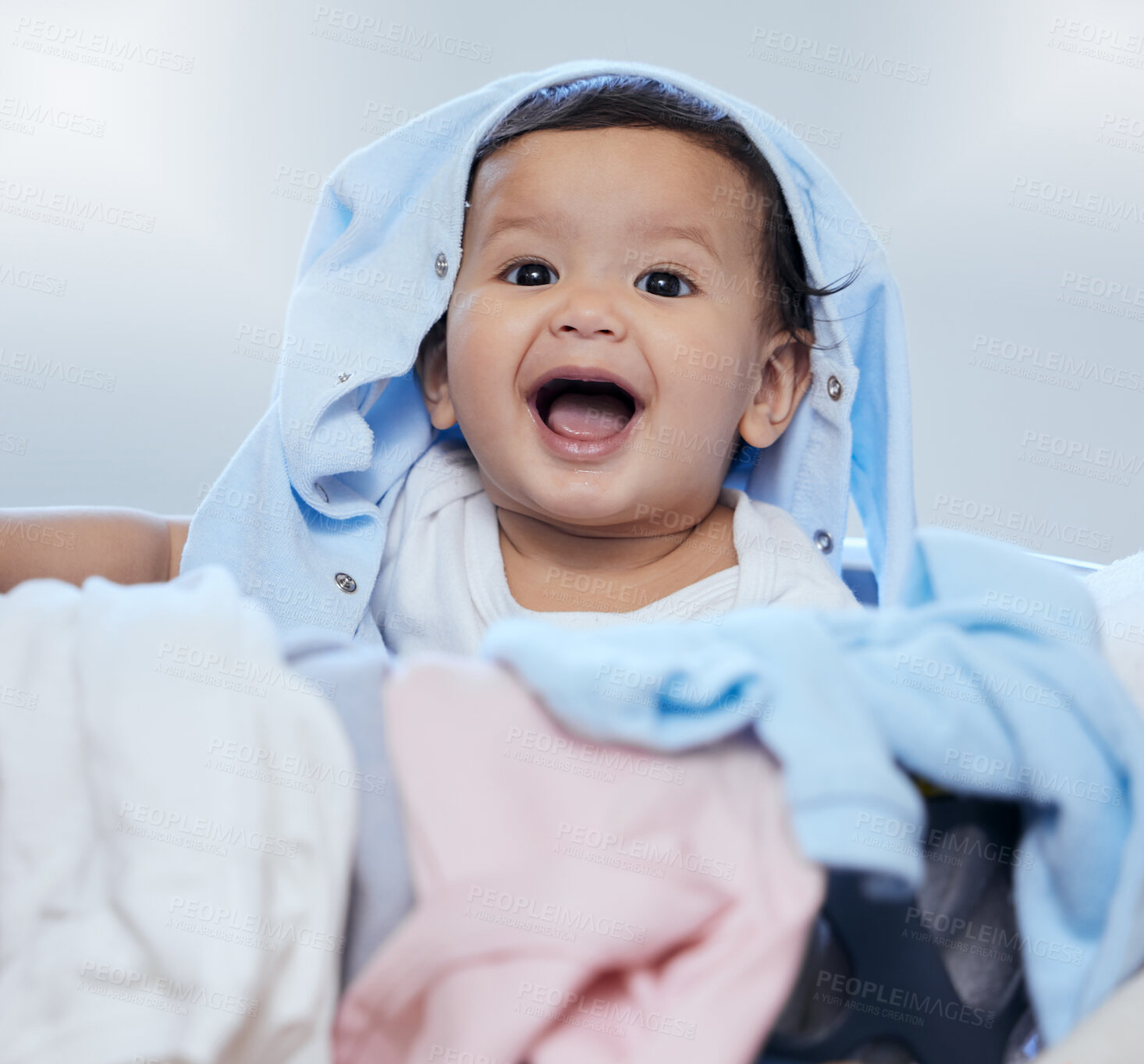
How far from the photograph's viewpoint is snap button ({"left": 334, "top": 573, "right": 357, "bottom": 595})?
107cm

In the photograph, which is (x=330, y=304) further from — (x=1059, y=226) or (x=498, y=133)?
(x=1059, y=226)

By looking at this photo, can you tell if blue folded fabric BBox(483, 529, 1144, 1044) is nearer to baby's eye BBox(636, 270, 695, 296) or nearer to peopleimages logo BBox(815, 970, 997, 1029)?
peopleimages logo BBox(815, 970, 997, 1029)

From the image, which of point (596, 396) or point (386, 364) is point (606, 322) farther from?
point (386, 364)

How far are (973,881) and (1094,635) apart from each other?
0.43 ft

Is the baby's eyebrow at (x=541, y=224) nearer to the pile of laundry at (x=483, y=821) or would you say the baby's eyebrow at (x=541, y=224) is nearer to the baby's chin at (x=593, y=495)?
the baby's chin at (x=593, y=495)

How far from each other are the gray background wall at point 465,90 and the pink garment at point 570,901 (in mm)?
1018

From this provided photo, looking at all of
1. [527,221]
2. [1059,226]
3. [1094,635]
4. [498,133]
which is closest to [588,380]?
[527,221]

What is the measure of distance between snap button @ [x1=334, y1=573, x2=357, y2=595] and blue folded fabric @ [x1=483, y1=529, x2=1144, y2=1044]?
58 centimetres

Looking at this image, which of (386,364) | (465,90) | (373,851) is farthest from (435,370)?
(373,851)

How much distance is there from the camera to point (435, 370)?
3.88ft

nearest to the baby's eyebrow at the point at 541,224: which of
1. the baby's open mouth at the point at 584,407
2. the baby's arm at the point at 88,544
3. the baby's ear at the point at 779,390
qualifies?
the baby's open mouth at the point at 584,407

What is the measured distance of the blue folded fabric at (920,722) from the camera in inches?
18.3

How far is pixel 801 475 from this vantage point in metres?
1.19

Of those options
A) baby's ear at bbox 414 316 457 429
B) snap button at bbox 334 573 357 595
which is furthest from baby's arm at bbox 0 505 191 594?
baby's ear at bbox 414 316 457 429
